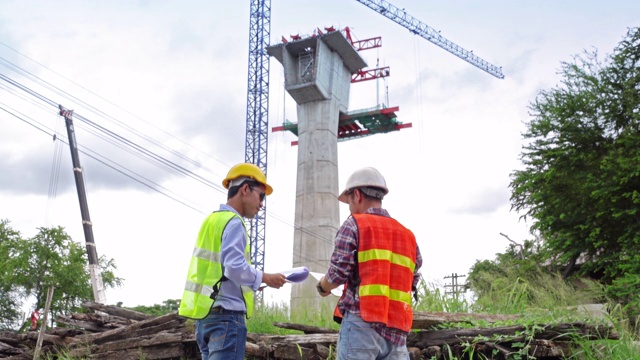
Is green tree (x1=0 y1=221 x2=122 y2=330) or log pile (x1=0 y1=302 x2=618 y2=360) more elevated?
green tree (x1=0 y1=221 x2=122 y2=330)

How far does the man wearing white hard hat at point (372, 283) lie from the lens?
12.4 ft

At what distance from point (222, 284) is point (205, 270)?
151 millimetres

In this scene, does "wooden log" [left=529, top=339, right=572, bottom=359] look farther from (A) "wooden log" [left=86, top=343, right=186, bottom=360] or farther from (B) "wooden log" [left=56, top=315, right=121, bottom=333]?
(B) "wooden log" [left=56, top=315, right=121, bottom=333]

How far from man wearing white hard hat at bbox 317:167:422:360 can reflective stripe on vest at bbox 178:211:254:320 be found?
75 cm

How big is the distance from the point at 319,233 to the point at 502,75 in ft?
174

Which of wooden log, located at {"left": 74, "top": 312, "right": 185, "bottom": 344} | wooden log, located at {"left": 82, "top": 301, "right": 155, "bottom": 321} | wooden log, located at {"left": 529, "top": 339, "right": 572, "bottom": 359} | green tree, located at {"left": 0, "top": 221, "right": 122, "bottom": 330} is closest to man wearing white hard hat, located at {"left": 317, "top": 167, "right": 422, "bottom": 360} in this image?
wooden log, located at {"left": 529, "top": 339, "right": 572, "bottom": 359}

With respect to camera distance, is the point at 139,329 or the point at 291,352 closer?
the point at 291,352

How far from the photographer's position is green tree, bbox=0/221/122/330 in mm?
34656

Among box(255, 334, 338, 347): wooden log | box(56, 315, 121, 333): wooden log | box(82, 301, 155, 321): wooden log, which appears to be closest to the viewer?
box(255, 334, 338, 347): wooden log

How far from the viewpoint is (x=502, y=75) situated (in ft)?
254

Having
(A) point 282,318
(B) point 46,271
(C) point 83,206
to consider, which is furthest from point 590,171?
(B) point 46,271

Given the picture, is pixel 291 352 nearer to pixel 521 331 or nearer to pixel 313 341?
pixel 313 341

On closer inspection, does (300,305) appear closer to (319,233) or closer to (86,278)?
(319,233)

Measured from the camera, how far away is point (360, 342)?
12.3 ft
